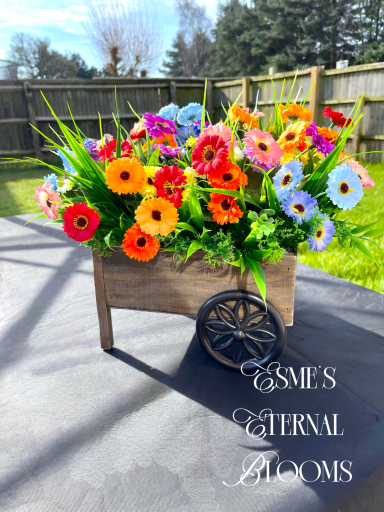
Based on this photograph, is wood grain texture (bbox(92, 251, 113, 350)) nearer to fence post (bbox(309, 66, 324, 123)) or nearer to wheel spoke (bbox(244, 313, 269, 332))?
wheel spoke (bbox(244, 313, 269, 332))

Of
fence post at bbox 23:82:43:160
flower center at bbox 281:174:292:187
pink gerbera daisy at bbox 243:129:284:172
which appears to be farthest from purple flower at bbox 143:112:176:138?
fence post at bbox 23:82:43:160

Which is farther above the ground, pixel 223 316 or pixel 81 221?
pixel 81 221

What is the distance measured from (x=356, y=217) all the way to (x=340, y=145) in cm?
231

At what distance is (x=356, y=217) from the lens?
3107 mm

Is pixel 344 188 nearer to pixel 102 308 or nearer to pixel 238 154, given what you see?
pixel 238 154

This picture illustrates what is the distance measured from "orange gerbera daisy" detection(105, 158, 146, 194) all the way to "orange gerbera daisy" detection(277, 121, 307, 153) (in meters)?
0.40

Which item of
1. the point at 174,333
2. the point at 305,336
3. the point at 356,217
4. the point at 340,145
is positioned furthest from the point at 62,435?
the point at 356,217

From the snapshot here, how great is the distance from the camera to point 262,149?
3.19 ft

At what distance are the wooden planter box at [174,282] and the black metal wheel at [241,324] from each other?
36 mm

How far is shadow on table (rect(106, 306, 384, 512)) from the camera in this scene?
861mm

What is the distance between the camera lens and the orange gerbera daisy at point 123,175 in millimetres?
952

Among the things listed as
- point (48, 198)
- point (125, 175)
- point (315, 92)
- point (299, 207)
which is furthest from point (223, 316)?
point (315, 92)

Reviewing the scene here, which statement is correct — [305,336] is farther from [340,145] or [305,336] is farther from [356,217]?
[356,217]

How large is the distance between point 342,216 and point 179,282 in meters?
2.40
